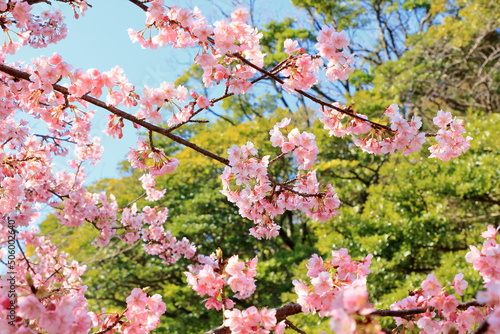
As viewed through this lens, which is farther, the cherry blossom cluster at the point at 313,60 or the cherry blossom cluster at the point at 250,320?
the cherry blossom cluster at the point at 313,60

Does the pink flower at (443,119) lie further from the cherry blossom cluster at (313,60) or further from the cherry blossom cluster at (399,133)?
the cherry blossom cluster at (313,60)

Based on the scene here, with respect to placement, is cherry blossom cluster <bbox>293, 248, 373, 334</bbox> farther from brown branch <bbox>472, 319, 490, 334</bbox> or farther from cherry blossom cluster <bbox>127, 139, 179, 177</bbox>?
cherry blossom cluster <bbox>127, 139, 179, 177</bbox>

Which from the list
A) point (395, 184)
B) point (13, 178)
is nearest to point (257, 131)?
point (395, 184)

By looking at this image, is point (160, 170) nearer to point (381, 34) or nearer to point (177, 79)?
point (177, 79)

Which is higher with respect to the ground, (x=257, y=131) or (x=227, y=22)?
(x=257, y=131)

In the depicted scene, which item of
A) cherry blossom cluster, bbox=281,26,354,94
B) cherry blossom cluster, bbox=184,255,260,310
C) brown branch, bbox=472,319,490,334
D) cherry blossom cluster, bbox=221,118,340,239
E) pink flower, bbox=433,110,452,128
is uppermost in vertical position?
cherry blossom cluster, bbox=281,26,354,94

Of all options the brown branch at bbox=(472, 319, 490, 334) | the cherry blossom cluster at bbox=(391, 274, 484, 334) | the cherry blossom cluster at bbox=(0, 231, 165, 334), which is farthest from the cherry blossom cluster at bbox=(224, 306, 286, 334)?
the brown branch at bbox=(472, 319, 490, 334)

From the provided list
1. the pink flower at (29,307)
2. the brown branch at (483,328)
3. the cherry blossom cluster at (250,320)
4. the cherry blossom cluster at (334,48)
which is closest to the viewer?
the brown branch at (483,328)

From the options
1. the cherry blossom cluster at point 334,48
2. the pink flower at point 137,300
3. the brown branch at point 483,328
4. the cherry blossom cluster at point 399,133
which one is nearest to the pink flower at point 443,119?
the cherry blossom cluster at point 399,133

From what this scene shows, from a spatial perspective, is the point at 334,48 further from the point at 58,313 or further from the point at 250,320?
the point at 58,313

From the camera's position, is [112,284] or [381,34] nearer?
[112,284]

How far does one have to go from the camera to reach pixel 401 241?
17.8 feet

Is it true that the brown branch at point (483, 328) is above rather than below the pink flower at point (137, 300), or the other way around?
below

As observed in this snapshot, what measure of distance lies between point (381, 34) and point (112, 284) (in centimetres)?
1095
